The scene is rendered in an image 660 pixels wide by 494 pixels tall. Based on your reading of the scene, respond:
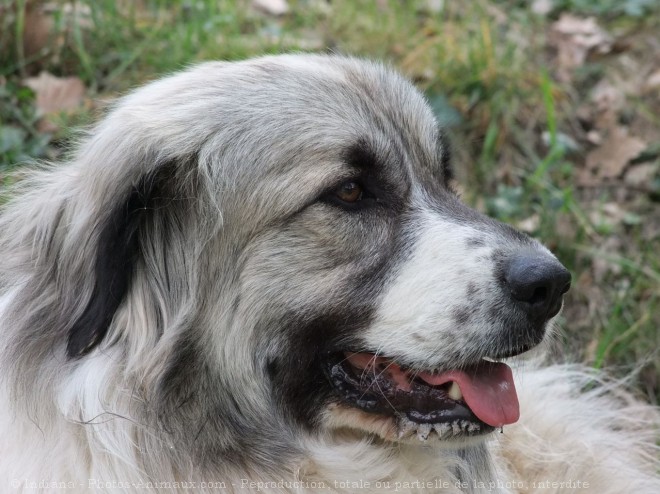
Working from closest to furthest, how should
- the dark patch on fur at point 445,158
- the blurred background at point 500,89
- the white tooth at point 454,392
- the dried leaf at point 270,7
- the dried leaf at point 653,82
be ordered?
the white tooth at point 454,392 < the dark patch on fur at point 445,158 < the blurred background at point 500,89 < the dried leaf at point 653,82 < the dried leaf at point 270,7

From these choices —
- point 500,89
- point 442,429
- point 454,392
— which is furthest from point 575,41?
point 442,429

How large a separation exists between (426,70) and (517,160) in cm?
79

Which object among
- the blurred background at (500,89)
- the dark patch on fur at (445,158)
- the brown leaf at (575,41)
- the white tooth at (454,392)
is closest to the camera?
the white tooth at (454,392)

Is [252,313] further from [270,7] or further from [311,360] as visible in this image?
[270,7]

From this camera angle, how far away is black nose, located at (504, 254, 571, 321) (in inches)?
101

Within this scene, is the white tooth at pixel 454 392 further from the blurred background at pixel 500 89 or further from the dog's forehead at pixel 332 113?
the blurred background at pixel 500 89

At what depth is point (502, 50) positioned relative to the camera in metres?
5.85

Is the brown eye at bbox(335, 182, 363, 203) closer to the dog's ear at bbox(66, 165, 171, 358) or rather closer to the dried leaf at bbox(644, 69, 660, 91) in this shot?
the dog's ear at bbox(66, 165, 171, 358)

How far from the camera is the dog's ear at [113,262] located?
257 cm

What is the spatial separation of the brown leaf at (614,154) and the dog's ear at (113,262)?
3.50 meters

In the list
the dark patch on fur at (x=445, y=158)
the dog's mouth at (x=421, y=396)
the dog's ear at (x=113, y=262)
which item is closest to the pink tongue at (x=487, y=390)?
the dog's mouth at (x=421, y=396)

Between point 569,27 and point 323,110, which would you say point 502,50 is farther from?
point 323,110

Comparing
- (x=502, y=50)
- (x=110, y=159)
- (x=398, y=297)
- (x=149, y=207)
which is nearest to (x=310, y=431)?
(x=398, y=297)

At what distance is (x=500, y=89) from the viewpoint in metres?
5.54
